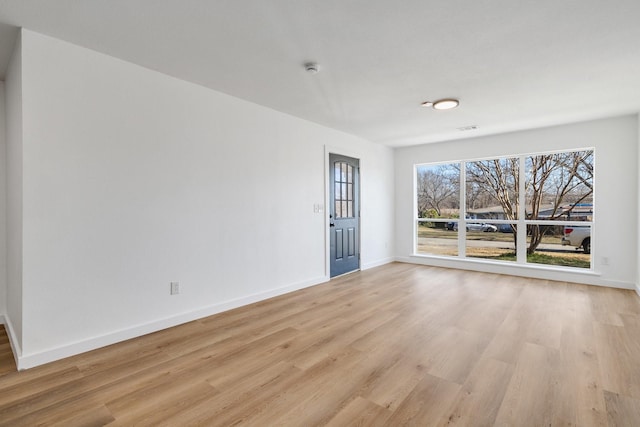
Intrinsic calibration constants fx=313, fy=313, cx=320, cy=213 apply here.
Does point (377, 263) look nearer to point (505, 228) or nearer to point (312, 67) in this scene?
point (505, 228)

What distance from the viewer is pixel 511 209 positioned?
551 cm

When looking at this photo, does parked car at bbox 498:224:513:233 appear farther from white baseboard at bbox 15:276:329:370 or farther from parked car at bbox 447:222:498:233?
white baseboard at bbox 15:276:329:370

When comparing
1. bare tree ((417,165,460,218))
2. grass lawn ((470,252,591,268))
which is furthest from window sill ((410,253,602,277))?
bare tree ((417,165,460,218))

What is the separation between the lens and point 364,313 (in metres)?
3.44

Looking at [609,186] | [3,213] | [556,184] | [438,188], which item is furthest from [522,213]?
[3,213]

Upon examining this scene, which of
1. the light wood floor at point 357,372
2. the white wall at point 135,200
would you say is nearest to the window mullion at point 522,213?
the light wood floor at point 357,372

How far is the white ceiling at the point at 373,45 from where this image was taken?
6.59ft

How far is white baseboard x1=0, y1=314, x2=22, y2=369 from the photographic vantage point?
7.73ft

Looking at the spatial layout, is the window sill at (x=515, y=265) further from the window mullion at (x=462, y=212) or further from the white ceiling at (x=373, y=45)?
the white ceiling at (x=373, y=45)

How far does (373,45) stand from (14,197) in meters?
3.19

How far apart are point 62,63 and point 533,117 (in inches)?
211

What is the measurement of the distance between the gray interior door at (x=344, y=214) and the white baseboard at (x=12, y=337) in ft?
12.1

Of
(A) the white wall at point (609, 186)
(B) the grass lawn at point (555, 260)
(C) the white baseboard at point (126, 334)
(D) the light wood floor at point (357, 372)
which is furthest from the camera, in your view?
(B) the grass lawn at point (555, 260)

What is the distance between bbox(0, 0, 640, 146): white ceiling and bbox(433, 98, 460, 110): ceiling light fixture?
0.09 m
